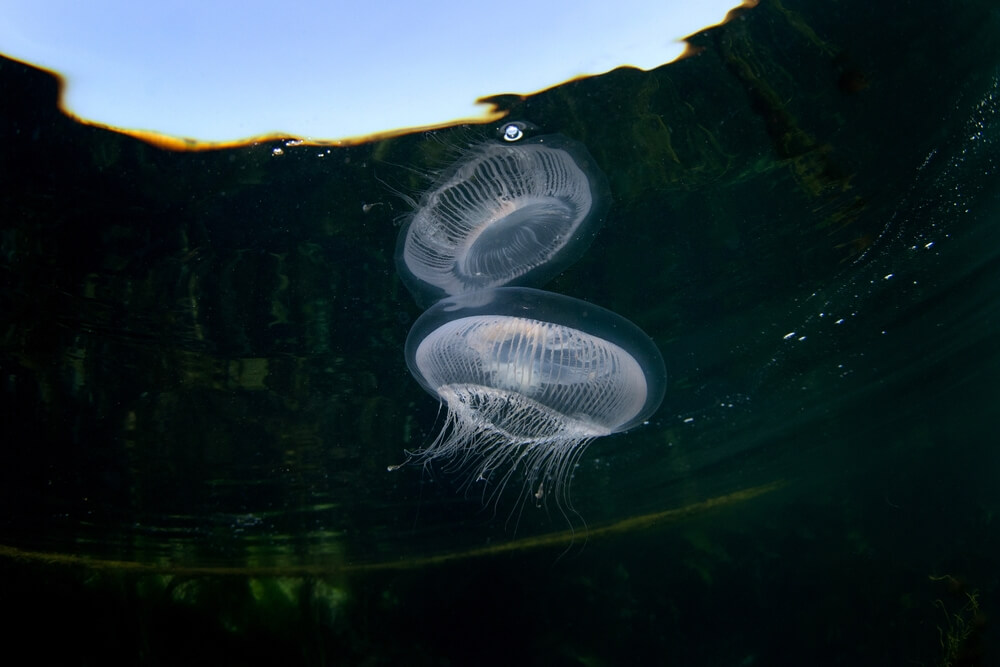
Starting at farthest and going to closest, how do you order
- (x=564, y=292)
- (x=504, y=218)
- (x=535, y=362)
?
(x=564, y=292)
(x=504, y=218)
(x=535, y=362)

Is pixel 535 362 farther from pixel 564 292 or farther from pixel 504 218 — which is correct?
pixel 564 292

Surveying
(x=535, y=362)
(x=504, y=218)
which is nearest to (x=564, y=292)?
(x=504, y=218)

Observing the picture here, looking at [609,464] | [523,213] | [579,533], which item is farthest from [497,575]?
[523,213]

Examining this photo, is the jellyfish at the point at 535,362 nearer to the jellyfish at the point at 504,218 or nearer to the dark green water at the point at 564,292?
the jellyfish at the point at 504,218

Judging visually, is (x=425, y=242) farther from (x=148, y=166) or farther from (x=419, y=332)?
(x=148, y=166)

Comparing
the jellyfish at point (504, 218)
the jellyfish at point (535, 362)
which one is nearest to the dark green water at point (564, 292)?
the jellyfish at point (504, 218)
